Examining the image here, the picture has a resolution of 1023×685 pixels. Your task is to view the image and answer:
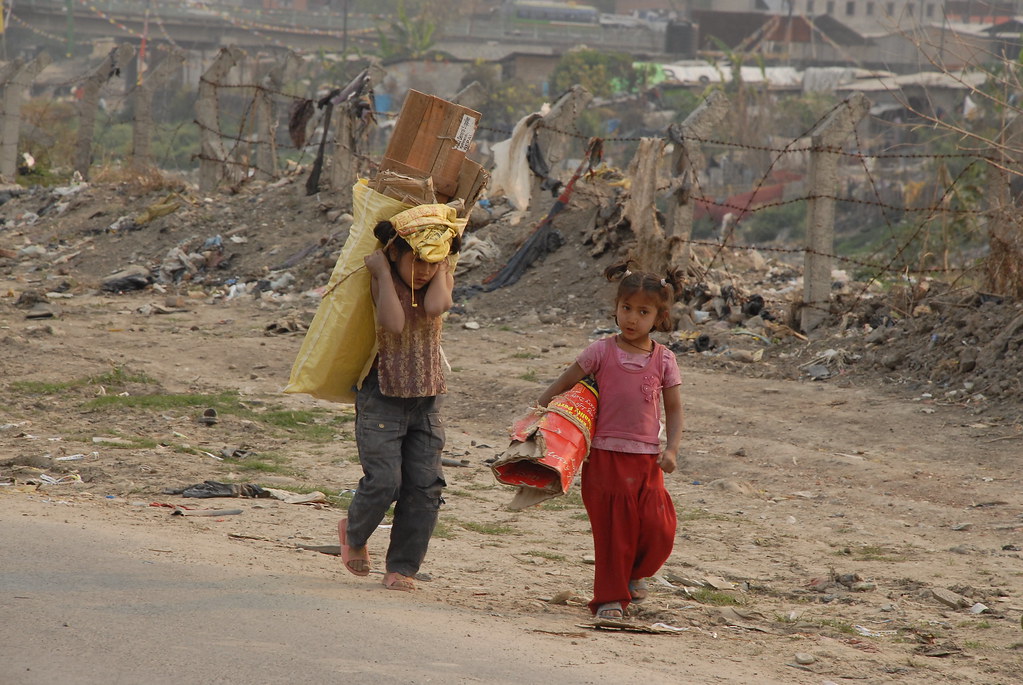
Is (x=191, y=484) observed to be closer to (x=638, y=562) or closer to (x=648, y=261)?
(x=638, y=562)

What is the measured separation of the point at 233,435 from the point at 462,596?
11.2ft

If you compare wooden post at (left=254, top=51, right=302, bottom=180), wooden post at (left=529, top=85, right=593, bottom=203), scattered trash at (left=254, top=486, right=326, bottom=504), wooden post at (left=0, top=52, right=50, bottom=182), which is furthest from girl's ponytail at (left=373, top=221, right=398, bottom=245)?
wooden post at (left=0, top=52, right=50, bottom=182)

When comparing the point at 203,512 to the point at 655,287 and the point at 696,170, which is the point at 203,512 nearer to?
the point at 655,287

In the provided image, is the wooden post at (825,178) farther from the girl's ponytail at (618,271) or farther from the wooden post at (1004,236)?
the girl's ponytail at (618,271)

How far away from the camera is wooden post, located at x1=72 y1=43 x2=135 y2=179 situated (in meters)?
19.4

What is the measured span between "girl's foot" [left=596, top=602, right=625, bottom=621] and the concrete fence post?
14477mm

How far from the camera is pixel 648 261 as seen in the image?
1111cm

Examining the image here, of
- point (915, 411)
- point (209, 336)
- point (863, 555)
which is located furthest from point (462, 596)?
point (209, 336)

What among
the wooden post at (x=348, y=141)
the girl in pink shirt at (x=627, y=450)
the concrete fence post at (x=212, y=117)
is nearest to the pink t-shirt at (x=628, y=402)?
the girl in pink shirt at (x=627, y=450)

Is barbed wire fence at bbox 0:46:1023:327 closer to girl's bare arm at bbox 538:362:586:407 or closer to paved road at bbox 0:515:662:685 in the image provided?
girl's bare arm at bbox 538:362:586:407

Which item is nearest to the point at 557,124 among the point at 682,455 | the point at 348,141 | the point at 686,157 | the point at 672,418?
the point at 686,157

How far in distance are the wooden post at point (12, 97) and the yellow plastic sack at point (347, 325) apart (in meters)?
18.1

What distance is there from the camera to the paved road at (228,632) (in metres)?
2.93

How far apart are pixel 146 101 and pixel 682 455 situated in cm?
1444
